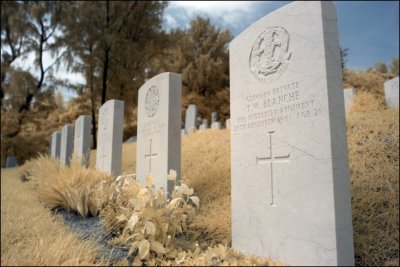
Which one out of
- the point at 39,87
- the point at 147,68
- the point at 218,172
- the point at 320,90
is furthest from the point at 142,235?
the point at 39,87

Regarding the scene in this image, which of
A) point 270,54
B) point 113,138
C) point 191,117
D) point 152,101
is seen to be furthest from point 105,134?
point 191,117

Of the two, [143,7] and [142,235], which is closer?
[142,235]

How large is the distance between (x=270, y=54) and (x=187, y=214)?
6.32ft

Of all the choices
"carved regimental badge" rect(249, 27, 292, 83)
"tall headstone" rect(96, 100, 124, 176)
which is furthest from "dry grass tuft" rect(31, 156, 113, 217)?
"carved regimental badge" rect(249, 27, 292, 83)

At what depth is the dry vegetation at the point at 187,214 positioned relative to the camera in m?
2.58

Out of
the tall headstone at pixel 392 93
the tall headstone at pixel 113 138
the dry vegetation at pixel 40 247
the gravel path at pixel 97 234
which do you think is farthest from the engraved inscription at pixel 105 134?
the tall headstone at pixel 392 93

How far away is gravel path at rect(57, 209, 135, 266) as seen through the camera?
2.76 m

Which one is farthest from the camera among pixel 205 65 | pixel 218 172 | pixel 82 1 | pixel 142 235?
pixel 205 65

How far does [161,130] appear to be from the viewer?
5.02m

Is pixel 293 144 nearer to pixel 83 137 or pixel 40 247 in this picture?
pixel 40 247

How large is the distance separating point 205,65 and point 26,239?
982 inches

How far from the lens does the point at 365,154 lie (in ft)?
15.1

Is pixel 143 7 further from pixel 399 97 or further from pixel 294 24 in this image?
pixel 294 24

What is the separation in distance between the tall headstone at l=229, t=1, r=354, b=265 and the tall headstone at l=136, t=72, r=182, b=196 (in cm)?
157
